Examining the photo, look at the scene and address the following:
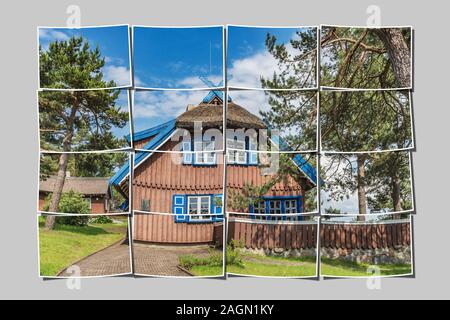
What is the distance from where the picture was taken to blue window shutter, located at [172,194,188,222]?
7383mm

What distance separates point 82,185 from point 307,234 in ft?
9.08

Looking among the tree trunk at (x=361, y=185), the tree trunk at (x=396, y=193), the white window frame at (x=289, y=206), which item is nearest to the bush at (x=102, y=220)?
the white window frame at (x=289, y=206)

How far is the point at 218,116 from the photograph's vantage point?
7391 millimetres

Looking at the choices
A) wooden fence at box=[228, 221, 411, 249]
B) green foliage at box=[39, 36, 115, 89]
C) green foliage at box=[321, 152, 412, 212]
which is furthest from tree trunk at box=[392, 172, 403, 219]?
green foliage at box=[39, 36, 115, 89]

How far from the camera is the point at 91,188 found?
7.41 metres

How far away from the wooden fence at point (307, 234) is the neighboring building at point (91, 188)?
1550 mm

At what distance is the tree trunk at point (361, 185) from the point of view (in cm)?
739

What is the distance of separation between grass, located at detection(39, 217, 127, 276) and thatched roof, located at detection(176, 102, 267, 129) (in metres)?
1.53

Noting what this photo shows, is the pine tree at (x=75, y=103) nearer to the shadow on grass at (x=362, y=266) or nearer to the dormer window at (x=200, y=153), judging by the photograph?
the dormer window at (x=200, y=153)

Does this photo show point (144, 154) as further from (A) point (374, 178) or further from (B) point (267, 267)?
(A) point (374, 178)

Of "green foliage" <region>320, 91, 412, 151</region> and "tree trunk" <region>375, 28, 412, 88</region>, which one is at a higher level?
"tree trunk" <region>375, 28, 412, 88</region>

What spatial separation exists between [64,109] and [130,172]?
111 centimetres

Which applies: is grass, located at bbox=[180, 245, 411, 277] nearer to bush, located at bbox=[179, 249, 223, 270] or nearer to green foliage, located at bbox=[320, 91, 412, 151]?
bush, located at bbox=[179, 249, 223, 270]
